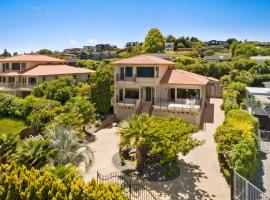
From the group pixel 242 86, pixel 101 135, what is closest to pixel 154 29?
pixel 242 86

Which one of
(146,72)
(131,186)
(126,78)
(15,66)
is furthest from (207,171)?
(15,66)

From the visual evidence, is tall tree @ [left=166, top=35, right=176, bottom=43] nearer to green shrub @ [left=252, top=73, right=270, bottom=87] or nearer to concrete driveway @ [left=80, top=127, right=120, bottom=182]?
green shrub @ [left=252, top=73, right=270, bottom=87]

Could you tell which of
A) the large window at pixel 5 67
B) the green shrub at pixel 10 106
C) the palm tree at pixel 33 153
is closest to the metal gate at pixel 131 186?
the palm tree at pixel 33 153

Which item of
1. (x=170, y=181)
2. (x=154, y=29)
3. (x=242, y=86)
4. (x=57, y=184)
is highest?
(x=154, y=29)

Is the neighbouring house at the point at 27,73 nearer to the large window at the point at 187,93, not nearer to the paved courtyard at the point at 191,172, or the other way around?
the paved courtyard at the point at 191,172

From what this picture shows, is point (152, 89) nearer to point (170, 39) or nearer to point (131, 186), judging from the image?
point (131, 186)

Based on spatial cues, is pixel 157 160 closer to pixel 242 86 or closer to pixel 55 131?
pixel 55 131

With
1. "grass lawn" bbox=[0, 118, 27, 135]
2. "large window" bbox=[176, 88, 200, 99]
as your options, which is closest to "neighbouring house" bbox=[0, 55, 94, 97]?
"grass lawn" bbox=[0, 118, 27, 135]
